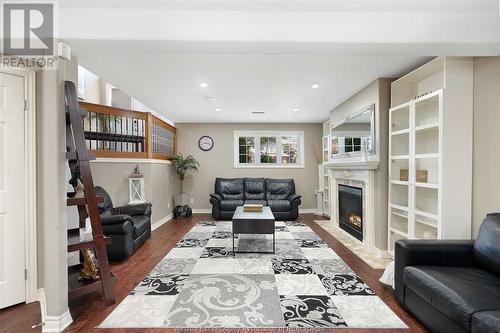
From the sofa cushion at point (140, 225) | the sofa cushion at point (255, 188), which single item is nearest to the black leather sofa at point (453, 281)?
the sofa cushion at point (140, 225)

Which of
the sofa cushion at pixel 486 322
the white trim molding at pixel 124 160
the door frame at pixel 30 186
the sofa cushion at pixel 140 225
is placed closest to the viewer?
the sofa cushion at pixel 486 322

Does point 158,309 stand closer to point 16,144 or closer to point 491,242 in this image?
point 16,144

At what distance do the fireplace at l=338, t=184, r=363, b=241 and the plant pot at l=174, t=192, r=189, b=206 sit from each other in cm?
404

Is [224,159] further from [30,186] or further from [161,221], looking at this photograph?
[30,186]

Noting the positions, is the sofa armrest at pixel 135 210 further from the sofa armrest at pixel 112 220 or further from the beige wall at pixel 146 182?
the sofa armrest at pixel 112 220

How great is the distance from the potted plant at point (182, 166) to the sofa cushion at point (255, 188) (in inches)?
61.5

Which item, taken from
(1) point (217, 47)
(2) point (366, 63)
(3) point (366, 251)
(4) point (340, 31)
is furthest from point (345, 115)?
(1) point (217, 47)

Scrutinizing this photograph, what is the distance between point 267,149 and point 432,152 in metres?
4.39

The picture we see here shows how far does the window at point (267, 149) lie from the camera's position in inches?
268

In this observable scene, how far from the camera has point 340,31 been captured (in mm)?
1933

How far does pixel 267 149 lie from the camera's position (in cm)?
685

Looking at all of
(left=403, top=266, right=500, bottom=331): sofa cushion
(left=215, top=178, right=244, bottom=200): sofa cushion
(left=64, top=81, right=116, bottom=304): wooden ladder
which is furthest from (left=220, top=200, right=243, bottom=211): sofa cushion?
(left=403, top=266, right=500, bottom=331): sofa cushion

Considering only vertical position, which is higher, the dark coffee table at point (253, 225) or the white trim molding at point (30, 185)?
the white trim molding at point (30, 185)

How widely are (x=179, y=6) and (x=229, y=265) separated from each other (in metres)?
2.84
